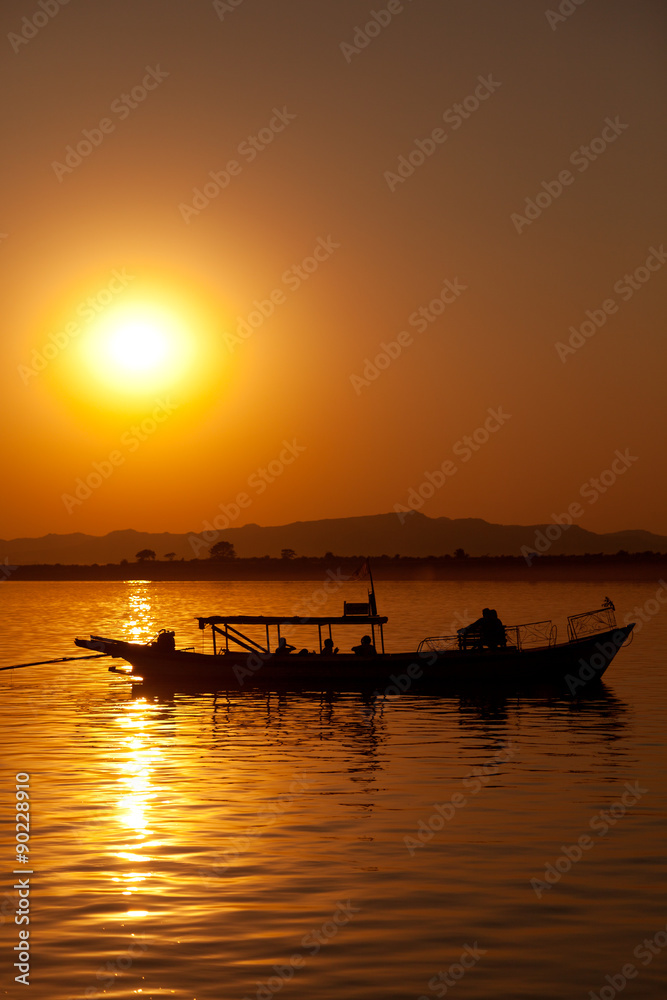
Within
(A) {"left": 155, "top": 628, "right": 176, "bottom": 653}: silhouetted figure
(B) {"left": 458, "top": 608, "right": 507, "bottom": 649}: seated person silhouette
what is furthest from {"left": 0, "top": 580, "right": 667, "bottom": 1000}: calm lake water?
(A) {"left": 155, "top": 628, "right": 176, "bottom": 653}: silhouetted figure

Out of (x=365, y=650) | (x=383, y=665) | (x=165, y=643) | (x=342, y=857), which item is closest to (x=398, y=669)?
(x=383, y=665)

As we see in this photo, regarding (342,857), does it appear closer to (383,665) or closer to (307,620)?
(307,620)

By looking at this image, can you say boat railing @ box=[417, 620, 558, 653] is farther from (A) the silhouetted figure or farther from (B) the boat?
(A) the silhouetted figure

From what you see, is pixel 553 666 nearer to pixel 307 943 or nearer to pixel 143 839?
pixel 143 839

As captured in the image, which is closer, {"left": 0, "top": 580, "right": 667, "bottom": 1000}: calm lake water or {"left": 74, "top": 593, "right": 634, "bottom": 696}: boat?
{"left": 0, "top": 580, "right": 667, "bottom": 1000}: calm lake water

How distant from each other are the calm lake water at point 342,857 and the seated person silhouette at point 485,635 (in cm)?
682

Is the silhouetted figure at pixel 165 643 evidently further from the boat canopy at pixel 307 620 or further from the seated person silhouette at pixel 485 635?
the seated person silhouette at pixel 485 635

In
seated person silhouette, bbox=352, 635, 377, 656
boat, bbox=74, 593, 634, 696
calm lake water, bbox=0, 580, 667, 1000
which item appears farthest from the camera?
seated person silhouette, bbox=352, 635, 377, 656

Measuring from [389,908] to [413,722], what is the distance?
20.1 metres

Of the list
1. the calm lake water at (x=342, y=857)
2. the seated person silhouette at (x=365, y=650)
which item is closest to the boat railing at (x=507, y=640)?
the seated person silhouette at (x=365, y=650)

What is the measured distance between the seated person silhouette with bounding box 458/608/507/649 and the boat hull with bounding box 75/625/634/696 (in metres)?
0.35

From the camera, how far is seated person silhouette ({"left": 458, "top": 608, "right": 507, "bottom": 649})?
140ft

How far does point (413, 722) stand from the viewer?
34.9 metres

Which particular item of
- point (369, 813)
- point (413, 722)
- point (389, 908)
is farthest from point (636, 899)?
point (413, 722)
